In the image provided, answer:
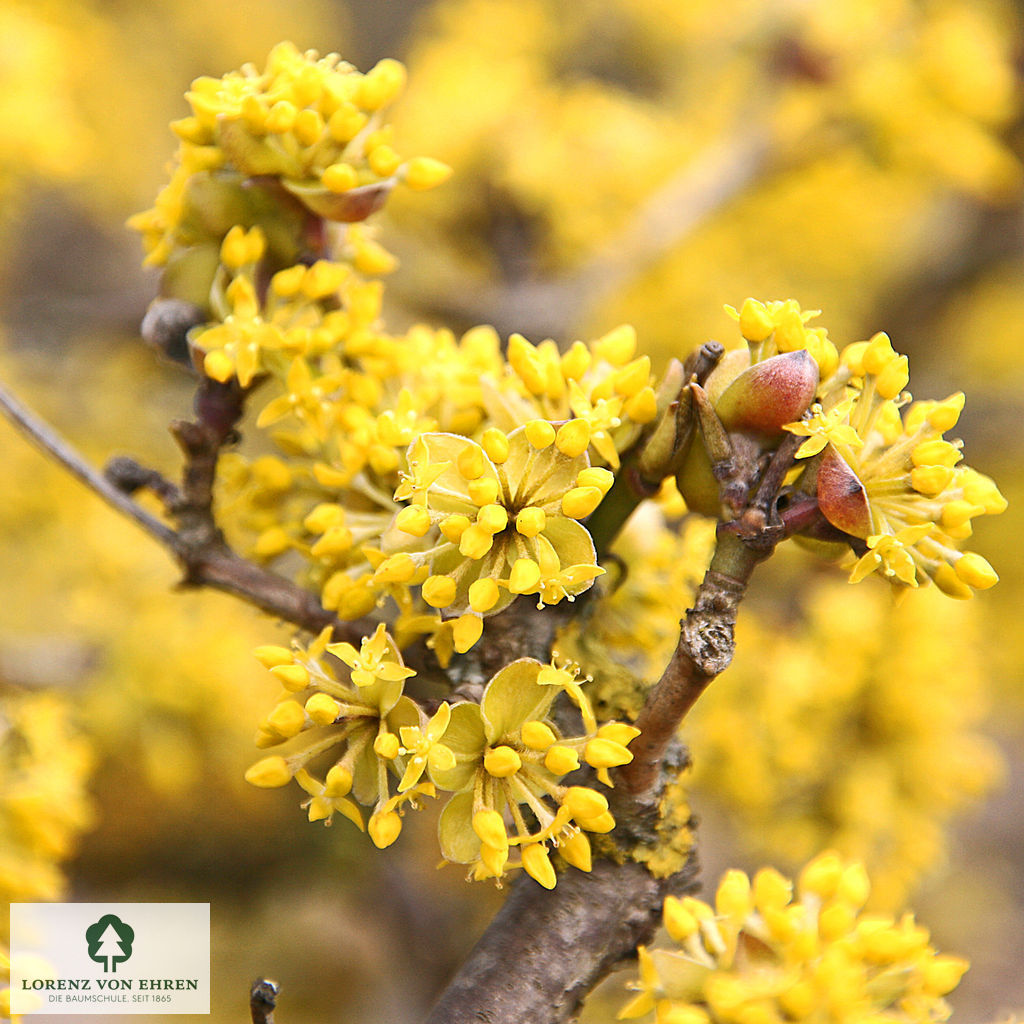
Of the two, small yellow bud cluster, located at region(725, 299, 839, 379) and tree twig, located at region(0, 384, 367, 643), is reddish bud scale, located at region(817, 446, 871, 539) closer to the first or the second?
small yellow bud cluster, located at region(725, 299, 839, 379)

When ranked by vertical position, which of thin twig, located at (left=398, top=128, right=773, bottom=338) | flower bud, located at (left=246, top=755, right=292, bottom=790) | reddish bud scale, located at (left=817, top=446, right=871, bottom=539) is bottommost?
flower bud, located at (left=246, top=755, right=292, bottom=790)

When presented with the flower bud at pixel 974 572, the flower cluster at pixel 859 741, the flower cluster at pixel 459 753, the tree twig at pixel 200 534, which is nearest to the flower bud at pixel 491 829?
the flower cluster at pixel 459 753

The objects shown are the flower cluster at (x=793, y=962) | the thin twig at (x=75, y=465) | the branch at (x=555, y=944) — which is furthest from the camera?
the thin twig at (x=75, y=465)

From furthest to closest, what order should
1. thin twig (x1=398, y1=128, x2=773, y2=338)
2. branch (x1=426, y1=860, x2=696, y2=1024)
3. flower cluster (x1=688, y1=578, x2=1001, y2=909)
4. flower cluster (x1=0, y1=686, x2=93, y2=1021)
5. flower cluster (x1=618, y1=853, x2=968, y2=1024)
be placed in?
thin twig (x1=398, y1=128, x2=773, y2=338)
flower cluster (x1=688, y1=578, x2=1001, y2=909)
flower cluster (x1=0, y1=686, x2=93, y2=1021)
branch (x1=426, y1=860, x2=696, y2=1024)
flower cluster (x1=618, y1=853, x2=968, y2=1024)

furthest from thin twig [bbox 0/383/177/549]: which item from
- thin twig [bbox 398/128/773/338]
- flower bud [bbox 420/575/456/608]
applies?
thin twig [bbox 398/128/773/338]

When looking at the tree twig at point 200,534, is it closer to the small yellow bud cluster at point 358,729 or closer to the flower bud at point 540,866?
the small yellow bud cluster at point 358,729

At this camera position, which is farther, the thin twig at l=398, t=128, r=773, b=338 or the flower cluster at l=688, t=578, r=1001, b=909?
the thin twig at l=398, t=128, r=773, b=338
